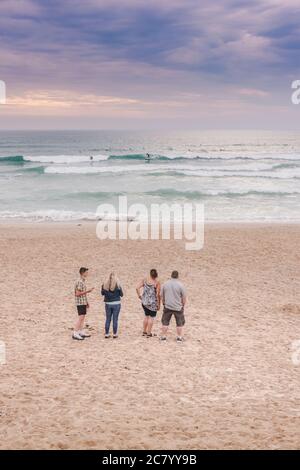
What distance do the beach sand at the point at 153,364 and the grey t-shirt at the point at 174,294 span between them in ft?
2.87

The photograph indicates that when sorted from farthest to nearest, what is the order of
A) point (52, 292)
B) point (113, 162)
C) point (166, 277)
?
1. point (113, 162)
2. point (166, 277)
3. point (52, 292)

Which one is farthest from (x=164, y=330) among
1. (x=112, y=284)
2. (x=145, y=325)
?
(x=112, y=284)

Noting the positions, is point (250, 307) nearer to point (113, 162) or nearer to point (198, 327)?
point (198, 327)

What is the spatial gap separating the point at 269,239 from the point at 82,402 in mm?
15631

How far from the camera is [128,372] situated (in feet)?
29.6

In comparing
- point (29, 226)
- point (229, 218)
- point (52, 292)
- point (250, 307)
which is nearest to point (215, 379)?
point (250, 307)

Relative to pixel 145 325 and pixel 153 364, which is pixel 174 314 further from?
pixel 153 364

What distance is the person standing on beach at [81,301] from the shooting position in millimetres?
10516

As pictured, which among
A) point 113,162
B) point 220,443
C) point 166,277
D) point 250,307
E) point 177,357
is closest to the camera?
point 220,443

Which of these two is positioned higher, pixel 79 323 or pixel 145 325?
pixel 79 323

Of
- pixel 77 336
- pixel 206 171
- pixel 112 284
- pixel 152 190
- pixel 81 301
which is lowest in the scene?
pixel 77 336
